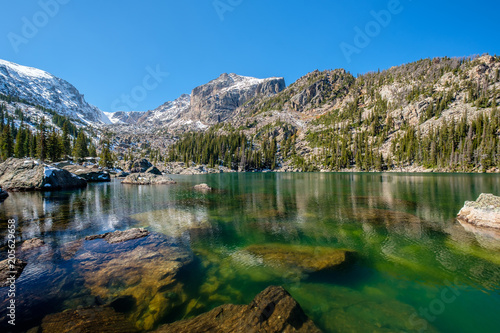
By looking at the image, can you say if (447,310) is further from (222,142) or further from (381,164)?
(222,142)

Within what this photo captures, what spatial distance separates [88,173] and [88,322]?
75.1m

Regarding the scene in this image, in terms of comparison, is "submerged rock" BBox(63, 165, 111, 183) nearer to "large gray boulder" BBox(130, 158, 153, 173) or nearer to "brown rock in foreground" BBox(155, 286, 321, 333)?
"large gray boulder" BBox(130, 158, 153, 173)

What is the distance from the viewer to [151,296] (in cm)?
809

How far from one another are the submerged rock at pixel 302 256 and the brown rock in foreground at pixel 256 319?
405cm

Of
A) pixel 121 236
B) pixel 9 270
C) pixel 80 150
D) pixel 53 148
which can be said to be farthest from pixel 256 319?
pixel 80 150

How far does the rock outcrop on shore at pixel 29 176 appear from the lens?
40.1 meters

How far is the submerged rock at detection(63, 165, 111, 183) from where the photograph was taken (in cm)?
6314

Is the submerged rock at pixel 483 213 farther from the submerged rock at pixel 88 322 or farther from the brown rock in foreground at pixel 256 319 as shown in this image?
the submerged rock at pixel 88 322

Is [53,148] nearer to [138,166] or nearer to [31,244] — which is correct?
[138,166]

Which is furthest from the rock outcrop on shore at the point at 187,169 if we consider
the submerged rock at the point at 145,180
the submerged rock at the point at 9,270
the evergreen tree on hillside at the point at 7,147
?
the submerged rock at the point at 9,270

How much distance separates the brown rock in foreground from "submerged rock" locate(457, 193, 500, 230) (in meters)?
21.4

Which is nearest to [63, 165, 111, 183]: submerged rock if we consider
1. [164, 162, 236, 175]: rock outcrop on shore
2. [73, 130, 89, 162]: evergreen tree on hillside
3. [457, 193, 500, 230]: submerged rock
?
[73, 130, 89, 162]: evergreen tree on hillside

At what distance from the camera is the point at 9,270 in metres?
9.47

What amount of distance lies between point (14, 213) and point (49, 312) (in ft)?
76.3
